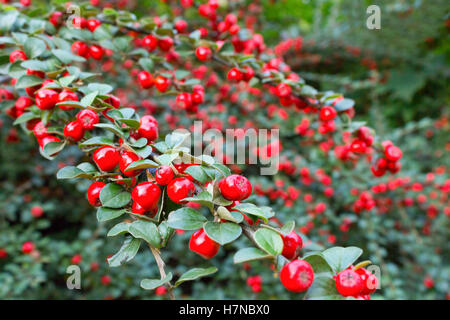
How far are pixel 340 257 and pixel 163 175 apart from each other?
37 centimetres

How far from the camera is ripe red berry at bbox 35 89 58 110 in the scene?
2.61ft

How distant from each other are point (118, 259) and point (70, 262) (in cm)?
136

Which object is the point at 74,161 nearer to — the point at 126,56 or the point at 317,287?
the point at 126,56

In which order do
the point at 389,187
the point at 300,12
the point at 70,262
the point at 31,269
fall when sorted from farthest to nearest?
the point at 300,12 → the point at 389,187 → the point at 70,262 → the point at 31,269

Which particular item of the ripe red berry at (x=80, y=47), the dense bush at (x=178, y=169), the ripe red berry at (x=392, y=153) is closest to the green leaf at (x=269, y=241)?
the dense bush at (x=178, y=169)

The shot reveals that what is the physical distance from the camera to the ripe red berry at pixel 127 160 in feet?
2.10

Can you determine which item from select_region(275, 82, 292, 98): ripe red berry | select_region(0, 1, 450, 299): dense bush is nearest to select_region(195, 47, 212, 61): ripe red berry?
select_region(0, 1, 450, 299): dense bush

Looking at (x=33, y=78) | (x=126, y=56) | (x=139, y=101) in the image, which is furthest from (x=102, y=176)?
→ (x=139, y=101)

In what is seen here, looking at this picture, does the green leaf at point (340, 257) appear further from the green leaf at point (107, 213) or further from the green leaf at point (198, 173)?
the green leaf at point (107, 213)

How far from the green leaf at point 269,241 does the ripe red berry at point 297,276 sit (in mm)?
33

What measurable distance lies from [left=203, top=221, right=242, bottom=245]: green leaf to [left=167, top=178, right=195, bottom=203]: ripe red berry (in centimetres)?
7

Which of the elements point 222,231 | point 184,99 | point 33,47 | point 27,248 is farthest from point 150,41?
point 27,248

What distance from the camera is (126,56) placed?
114cm

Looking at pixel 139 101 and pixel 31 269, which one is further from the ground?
pixel 139 101
